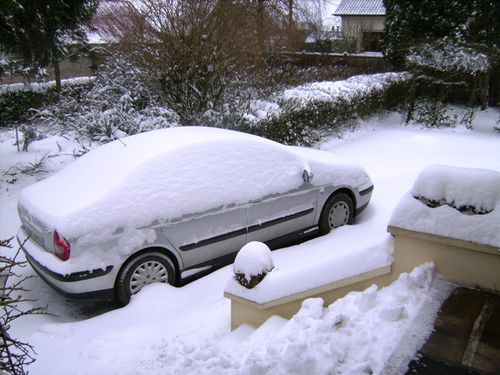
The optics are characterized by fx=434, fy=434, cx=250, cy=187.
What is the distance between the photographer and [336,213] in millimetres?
5801

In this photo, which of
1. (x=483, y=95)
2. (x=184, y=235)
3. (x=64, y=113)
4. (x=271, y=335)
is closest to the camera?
(x=271, y=335)

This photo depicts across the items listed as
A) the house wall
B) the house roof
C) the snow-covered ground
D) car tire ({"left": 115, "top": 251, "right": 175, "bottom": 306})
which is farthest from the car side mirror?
the house roof

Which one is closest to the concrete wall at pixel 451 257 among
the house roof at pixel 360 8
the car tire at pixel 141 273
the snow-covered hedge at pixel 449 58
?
the car tire at pixel 141 273

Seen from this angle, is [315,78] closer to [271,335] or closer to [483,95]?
[483,95]

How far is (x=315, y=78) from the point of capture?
50.1ft

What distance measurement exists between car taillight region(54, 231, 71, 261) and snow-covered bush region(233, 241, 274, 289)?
1568 mm

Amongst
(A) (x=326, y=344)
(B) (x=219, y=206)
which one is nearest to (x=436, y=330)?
(A) (x=326, y=344)

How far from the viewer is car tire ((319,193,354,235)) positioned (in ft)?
18.6

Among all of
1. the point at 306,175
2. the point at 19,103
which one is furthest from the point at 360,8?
the point at 306,175

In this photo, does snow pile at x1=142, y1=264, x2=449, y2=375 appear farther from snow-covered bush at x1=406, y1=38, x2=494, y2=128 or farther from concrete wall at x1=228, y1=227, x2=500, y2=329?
snow-covered bush at x1=406, y1=38, x2=494, y2=128

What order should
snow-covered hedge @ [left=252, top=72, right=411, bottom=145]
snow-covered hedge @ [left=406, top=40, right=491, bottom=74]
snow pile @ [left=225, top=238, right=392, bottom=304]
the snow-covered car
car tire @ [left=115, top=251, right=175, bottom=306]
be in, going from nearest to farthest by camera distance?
snow pile @ [left=225, top=238, right=392, bottom=304]
the snow-covered car
car tire @ [left=115, top=251, right=175, bottom=306]
snow-covered hedge @ [left=252, top=72, right=411, bottom=145]
snow-covered hedge @ [left=406, top=40, right=491, bottom=74]

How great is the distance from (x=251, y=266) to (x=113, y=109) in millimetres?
6330

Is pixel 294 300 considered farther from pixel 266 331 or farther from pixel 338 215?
pixel 338 215

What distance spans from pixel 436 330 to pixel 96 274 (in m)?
2.88
